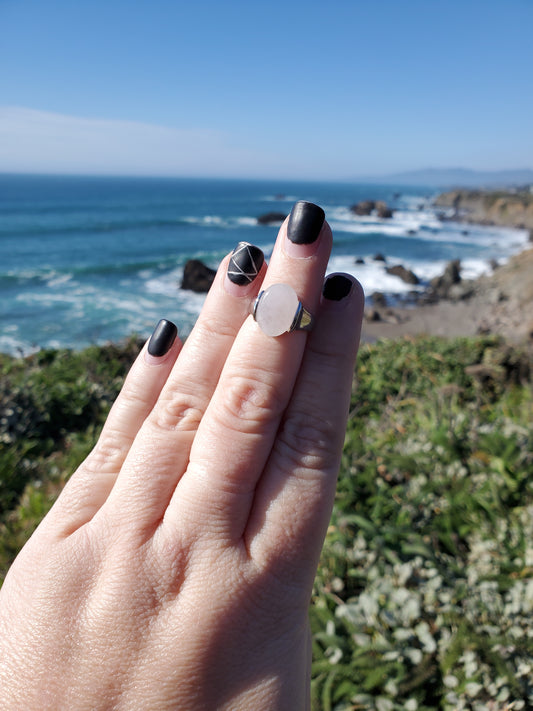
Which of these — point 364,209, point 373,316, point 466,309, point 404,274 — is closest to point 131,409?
point 373,316

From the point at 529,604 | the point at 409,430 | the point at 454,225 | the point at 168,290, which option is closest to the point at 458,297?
the point at 168,290

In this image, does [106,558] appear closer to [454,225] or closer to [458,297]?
[458,297]

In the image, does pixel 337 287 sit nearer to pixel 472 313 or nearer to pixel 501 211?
pixel 472 313

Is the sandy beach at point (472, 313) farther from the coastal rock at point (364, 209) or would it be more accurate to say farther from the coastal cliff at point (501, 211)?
the coastal rock at point (364, 209)

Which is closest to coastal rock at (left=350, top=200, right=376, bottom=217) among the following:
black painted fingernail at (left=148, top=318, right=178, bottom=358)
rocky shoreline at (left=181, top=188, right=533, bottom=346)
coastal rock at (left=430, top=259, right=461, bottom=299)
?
rocky shoreline at (left=181, top=188, right=533, bottom=346)

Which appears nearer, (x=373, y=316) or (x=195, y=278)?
(x=373, y=316)

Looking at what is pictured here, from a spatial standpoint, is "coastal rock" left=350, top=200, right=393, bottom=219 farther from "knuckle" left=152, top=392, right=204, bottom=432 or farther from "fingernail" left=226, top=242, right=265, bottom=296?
"knuckle" left=152, top=392, right=204, bottom=432
